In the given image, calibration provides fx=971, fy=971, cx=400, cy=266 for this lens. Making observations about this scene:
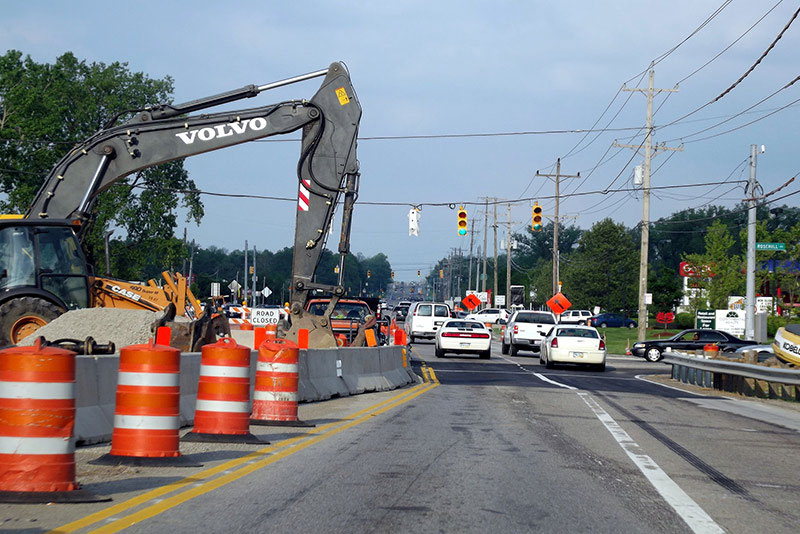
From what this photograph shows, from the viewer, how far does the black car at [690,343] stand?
3788cm

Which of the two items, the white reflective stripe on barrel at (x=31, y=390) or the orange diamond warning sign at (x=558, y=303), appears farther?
the orange diamond warning sign at (x=558, y=303)

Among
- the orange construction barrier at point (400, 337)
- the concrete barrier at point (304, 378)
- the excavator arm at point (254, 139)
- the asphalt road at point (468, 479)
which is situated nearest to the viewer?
the asphalt road at point (468, 479)

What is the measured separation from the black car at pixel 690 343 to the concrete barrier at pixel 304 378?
18.2 meters

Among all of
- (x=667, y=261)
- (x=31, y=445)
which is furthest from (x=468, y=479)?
(x=667, y=261)

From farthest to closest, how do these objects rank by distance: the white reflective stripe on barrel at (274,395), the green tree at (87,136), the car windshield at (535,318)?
the green tree at (87,136) < the car windshield at (535,318) < the white reflective stripe on barrel at (274,395)

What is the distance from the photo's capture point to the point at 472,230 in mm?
132750

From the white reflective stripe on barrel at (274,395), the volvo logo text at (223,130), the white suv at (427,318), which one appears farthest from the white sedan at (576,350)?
the white reflective stripe on barrel at (274,395)

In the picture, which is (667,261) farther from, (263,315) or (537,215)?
(263,315)

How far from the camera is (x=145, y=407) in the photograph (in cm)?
863

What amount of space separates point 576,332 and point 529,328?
799 cm

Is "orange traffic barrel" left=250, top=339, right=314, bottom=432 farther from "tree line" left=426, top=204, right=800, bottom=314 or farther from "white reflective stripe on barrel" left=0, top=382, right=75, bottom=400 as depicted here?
"tree line" left=426, top=204, right=800, bottom=314

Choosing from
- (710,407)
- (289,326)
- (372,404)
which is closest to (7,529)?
(372,404)

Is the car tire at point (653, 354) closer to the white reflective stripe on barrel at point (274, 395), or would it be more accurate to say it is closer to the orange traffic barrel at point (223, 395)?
the white reflective stripe on barrel at point (274, 395)

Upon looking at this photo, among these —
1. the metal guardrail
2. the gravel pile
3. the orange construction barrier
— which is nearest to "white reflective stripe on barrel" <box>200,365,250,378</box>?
the gravel pile
